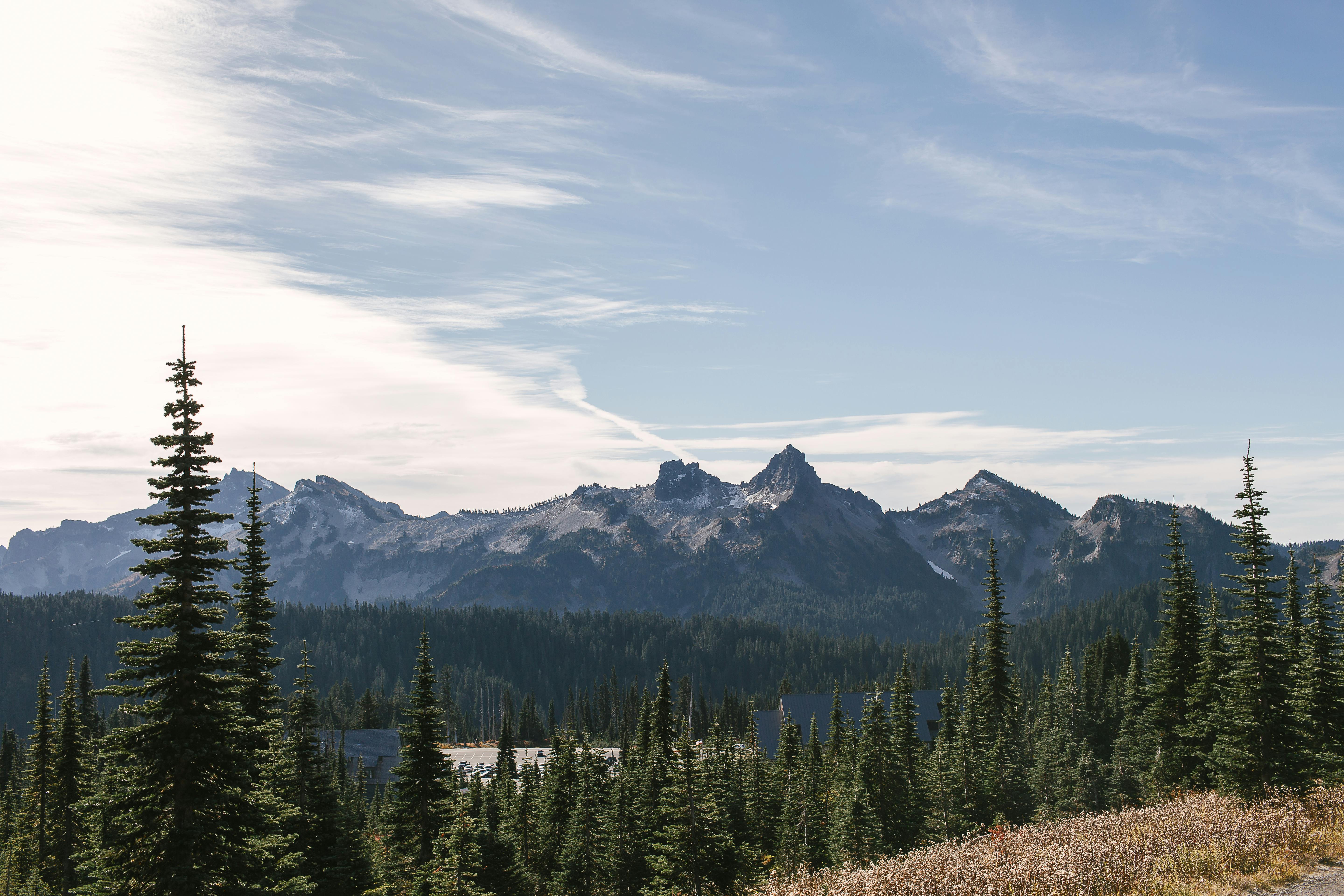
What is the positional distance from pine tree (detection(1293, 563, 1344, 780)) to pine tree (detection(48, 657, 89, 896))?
64215mm

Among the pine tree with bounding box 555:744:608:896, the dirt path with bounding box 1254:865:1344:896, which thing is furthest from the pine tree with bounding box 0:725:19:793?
the dirt path with bounding box 1254:865:1344:896

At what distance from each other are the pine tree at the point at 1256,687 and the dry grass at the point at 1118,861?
15.6 m

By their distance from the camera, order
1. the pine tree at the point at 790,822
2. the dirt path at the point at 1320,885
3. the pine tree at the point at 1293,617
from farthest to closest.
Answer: the pine tree at the point at 790,822, the pine tree at the point at 1293,617, the dirt path at the point at 1320,885

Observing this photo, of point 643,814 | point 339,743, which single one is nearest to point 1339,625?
point 643,814

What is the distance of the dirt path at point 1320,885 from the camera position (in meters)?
15.0

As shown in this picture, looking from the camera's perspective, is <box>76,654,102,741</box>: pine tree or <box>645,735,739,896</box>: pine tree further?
<box>76,654,102,741</box>: pine tree

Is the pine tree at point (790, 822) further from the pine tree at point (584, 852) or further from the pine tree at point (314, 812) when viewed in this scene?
the pine tree at point (314, 812)

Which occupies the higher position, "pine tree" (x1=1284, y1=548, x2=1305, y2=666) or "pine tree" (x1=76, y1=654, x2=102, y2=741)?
"pine tree" (x1=1284, y1=548, x2=1305, y2=666)

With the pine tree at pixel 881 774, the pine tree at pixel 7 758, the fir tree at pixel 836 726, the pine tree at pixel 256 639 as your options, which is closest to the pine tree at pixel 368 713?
the pine tree at pixel 7 758

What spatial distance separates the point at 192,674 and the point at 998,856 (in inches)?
724

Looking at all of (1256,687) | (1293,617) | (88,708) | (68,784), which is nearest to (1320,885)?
(1256,687)

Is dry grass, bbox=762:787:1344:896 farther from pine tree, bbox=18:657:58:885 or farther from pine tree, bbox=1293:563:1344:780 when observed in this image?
pine tree, bbox=18:657:58:885

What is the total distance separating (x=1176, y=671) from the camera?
52.2 m

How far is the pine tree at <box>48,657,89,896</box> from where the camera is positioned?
184ft
